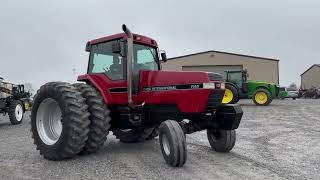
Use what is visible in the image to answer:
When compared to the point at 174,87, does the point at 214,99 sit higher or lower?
lower

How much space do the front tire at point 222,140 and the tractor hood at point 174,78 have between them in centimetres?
114

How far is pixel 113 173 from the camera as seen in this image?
6.53 metres

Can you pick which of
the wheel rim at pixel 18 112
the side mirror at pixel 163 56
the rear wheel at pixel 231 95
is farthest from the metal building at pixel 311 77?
the side mirror at pixel 163 56

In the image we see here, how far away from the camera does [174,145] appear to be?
6.79 m

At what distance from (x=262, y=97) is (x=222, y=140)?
673 inches

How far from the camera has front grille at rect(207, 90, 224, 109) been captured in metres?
7.52

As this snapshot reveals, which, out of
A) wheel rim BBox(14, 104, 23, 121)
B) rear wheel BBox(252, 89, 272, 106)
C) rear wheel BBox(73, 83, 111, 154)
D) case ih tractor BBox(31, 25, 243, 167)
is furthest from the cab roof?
rear wheel BBox(252, 89, 272, 106)

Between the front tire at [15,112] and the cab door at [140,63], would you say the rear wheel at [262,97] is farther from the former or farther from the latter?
the cab door at [140,63]

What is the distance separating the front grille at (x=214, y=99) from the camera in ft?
24.7

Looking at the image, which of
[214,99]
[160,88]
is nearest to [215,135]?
[214,99]

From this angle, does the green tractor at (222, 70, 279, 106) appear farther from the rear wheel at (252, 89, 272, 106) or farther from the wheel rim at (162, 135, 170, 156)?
the wheel rim at (162, 135, 170, 156)

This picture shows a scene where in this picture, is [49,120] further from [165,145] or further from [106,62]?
[165,145]

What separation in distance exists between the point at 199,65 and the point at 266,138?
31.6 meters

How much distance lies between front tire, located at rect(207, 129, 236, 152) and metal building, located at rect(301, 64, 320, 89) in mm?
55245
